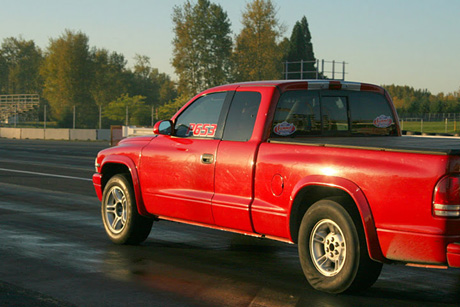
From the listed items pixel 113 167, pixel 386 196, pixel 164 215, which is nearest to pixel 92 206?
pixel 113 167

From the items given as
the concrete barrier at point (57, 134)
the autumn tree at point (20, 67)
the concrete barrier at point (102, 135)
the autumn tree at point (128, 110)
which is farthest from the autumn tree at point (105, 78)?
the concrete barrier at point (102, 135)

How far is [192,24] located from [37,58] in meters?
77.3

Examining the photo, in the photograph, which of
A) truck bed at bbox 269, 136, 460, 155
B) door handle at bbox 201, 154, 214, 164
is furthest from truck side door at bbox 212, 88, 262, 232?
truck bed at bbox 269, 136, 460, 155

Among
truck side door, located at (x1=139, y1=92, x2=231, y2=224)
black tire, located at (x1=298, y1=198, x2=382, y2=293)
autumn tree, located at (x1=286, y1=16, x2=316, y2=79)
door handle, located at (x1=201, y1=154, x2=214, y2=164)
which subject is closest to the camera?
black tire, located at (x1=298, y1=198, x2=382, y2=293)

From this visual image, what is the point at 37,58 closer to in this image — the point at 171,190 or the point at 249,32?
the point at 249,32

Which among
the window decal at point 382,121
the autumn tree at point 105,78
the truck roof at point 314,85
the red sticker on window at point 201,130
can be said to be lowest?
the red sticker on window at point 201,130

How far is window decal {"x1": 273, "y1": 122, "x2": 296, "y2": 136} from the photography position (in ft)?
24.5

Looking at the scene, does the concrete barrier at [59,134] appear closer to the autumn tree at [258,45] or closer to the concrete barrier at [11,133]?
the concrete barrier at [11,133]

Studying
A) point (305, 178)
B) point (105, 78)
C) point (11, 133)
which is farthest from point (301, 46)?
point (305, 178)

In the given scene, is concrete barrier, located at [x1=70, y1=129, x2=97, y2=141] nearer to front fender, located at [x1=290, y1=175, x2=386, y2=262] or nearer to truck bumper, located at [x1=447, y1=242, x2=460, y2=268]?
front fender, located at [x1=290, y1=175, x2=386, y2=262]

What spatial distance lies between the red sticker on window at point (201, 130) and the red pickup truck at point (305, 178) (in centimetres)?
2

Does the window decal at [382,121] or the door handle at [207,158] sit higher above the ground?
the window decal at [382,121]

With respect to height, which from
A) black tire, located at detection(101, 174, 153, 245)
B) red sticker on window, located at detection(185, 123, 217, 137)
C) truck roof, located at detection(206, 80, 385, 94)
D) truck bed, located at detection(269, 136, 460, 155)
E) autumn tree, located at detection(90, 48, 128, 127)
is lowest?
black tire, located at detection(101, 174, 153, 245)

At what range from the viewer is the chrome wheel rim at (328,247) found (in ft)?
21.1
